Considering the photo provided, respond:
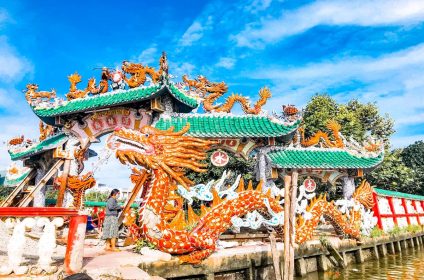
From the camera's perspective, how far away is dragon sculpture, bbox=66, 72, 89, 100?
48.4 feet

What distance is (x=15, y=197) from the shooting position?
49.3ft

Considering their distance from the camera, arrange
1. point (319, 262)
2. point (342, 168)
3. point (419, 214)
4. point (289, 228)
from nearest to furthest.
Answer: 1. point (289, 228)
2. point (319, 262)
3. point (342, 168)
4. point (419, 214)

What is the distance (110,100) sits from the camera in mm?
13391

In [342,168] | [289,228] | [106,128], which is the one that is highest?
[106,128]

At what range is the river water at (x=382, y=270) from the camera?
29.5 feet

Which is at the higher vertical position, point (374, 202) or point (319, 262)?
point (374, 202)

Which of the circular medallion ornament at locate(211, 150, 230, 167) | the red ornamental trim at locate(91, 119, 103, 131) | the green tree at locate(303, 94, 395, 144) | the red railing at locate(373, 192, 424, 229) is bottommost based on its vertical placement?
the red railing at locate(373, 192, 424, 229)

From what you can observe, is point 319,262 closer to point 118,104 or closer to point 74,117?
point 118,104

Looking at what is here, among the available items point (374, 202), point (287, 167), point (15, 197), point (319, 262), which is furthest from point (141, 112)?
point (374, 202)

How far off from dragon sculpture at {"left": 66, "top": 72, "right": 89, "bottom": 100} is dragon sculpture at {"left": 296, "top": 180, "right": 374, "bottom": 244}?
34.1ft

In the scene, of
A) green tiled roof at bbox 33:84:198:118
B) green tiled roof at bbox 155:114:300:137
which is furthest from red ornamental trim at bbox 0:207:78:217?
green tiled roof at bbox 33:84:198:118

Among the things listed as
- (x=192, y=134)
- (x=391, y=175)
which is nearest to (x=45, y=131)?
(x=192, y=134)

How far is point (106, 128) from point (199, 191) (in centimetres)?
716

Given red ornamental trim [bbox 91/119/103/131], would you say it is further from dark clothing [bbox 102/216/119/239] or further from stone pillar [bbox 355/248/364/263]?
stone pillar [bbox 355/248/364/263]
